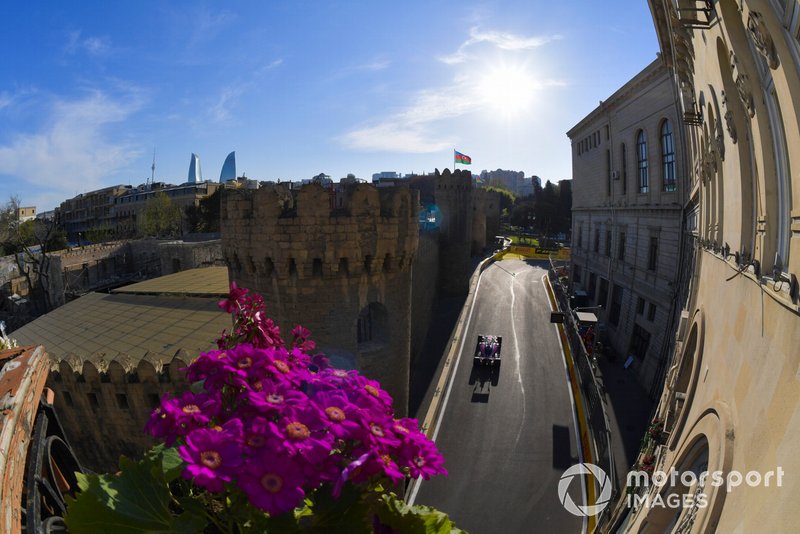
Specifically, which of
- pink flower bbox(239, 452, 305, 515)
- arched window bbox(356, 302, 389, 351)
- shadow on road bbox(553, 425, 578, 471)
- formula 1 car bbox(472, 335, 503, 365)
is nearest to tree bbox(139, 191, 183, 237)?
formula 1 car bbox(472, 335, 503, 365)

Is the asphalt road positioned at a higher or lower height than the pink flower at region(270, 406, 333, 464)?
lower

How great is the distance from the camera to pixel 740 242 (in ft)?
21.6

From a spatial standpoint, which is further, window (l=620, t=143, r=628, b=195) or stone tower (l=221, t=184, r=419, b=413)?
window (l=620, t=143, r=628, b=195)

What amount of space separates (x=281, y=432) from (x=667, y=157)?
27119mm

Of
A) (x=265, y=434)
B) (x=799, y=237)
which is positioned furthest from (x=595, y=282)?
(x=265, y=434)

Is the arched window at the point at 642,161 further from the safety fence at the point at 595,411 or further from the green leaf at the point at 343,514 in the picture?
the green leaf at the point at 343,514

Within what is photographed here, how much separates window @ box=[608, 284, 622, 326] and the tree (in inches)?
2450

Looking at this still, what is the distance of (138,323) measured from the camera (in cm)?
1625

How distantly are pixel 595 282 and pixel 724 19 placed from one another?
104 feet

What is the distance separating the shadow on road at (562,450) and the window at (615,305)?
1395 centimetres

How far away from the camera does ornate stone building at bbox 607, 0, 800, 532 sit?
12.2 feet

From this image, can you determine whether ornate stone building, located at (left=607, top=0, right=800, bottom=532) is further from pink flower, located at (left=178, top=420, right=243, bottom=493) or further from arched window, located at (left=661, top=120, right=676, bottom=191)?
arched window, located at (left=661, top=120, right=676, bottom=191)

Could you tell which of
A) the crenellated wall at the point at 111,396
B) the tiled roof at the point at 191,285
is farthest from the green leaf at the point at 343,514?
the tiled roof at the point at 191,285

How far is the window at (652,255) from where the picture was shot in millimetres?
24203
